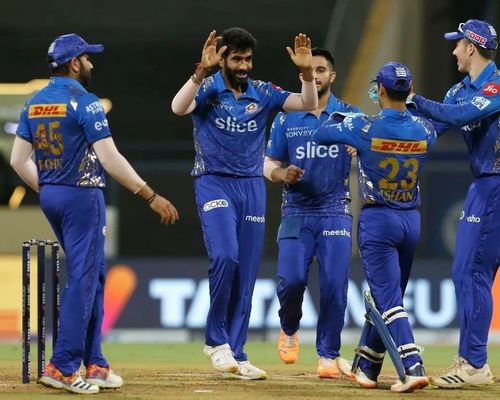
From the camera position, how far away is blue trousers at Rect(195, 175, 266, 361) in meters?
8.67

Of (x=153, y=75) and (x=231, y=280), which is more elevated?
(x=153, y=75)

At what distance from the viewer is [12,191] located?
1474 centimetres

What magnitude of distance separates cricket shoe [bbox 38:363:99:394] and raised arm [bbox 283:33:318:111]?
2.28 m

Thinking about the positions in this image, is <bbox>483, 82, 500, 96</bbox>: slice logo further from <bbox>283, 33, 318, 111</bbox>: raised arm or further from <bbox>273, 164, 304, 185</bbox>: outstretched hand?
<bbox>273, 164, 304, 185</bbox>: outstretched hand

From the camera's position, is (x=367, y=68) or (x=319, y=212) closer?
(x=319, y=212)

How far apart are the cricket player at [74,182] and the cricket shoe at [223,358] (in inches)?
35.9

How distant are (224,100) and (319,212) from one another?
990mm

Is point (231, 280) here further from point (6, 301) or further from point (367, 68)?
point (367, 68)

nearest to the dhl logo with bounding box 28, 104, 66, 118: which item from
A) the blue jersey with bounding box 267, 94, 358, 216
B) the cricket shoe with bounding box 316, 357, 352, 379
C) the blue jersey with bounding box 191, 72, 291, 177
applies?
the blue jersey with bounding box 191, 72, 291, 177

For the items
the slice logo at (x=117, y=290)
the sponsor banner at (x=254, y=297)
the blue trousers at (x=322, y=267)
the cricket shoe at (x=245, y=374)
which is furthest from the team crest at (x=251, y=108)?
the slice logo at (x=117, y=290)

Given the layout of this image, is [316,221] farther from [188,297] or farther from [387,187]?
[188,297]

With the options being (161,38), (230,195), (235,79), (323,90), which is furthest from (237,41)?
(161,38)

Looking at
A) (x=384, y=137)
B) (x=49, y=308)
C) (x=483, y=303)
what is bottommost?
(x=49, y=308)

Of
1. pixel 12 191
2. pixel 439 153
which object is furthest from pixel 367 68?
pixel 12 191
